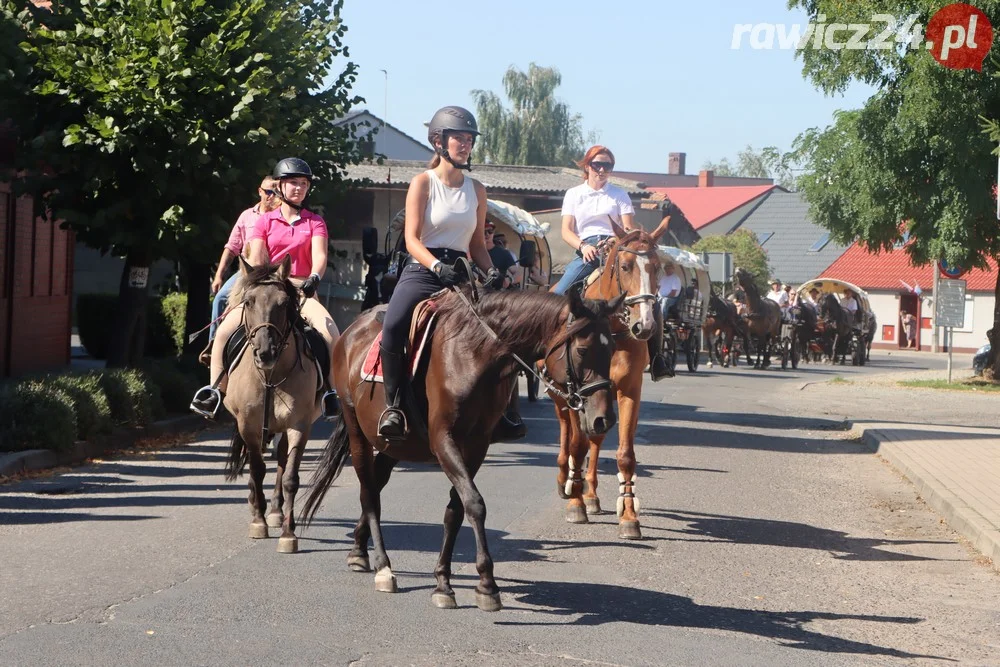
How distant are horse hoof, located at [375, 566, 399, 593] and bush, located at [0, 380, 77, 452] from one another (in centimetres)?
624

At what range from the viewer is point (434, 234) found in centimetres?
764

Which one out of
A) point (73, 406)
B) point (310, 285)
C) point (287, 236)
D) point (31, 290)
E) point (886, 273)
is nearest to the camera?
point (310, 285)

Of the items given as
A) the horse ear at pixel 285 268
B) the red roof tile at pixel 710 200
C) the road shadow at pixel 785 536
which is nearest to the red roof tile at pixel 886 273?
the red roof tile at pixel 710 200

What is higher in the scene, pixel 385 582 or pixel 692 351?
pixel 692 351

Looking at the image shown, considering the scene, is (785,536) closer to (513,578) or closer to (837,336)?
(513,578)

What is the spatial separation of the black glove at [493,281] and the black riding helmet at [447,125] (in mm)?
627

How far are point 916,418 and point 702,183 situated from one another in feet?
296

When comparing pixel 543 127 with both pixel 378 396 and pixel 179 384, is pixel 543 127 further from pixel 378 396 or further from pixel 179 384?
pixel 378 396

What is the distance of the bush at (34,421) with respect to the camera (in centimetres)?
1227

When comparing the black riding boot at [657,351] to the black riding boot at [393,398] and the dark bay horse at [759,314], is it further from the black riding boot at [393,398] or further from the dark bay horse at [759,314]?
the dark bay horse at [759,314]

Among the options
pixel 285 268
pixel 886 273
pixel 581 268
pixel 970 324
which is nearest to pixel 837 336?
pixel 970 324

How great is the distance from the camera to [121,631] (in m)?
6.12

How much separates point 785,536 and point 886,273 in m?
63.3

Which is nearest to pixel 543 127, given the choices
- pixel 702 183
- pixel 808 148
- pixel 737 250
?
pixel 737 250
